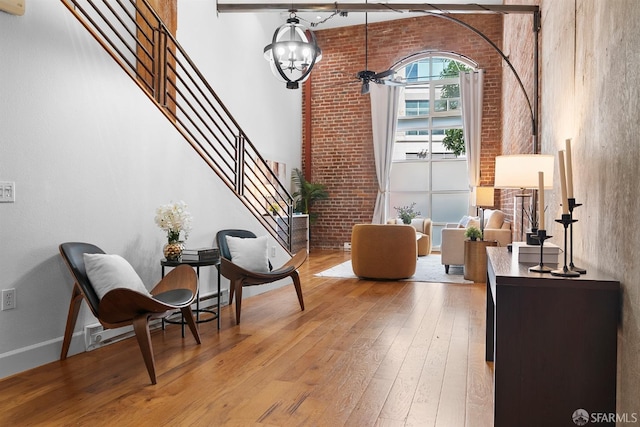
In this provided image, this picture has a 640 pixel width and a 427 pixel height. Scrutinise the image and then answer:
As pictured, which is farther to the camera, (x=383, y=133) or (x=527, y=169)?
(x=383, y=133)

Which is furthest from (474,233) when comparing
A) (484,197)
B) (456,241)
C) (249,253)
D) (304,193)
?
(304,193)

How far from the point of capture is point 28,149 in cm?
274

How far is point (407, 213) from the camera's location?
9664mm

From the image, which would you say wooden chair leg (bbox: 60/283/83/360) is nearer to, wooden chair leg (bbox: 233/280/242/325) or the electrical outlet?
the electrical outlet

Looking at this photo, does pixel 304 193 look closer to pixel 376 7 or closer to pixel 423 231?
pixel 423 231

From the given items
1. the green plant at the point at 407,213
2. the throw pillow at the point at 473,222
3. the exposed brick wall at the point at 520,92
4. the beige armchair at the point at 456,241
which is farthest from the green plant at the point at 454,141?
the beige armchair at the point at 456,241

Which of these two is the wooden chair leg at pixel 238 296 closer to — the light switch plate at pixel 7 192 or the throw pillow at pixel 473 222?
the light switch plate at pixel 7 192

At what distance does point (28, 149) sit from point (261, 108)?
628 centimetres

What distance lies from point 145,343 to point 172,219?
119 cm

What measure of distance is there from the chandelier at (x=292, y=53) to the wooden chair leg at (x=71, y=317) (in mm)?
2687

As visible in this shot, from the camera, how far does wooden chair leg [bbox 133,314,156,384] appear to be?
2.54m

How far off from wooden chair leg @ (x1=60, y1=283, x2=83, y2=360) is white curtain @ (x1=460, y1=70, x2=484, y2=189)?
799 cm

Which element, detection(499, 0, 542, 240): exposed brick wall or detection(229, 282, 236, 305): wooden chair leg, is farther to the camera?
detection(499, 0, 542, 240): exposed brick wall

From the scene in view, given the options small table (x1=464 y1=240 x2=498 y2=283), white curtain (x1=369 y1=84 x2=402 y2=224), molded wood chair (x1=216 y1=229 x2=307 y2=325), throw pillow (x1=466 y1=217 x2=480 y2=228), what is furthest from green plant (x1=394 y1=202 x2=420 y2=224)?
molded wood chair (x1=216 y1=229 x2=307 y2=325)
